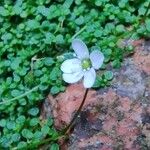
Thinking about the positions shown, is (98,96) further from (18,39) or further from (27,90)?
(18,39)

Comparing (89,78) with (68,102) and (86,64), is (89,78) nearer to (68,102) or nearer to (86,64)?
(86,64)

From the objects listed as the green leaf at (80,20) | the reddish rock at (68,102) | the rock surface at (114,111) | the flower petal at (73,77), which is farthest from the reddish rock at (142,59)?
the flower petal at (73,77)

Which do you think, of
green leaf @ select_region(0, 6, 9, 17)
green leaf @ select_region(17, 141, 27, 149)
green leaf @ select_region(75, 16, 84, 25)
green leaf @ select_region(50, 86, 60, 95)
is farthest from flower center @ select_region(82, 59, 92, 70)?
green leaf @ select_region(0, 6, 9, 17)

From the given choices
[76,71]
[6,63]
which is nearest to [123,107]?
[76,71]

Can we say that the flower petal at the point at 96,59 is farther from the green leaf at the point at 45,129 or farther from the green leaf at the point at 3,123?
the green leaf at the point at 3,123

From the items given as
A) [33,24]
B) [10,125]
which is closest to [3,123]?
[10,125]

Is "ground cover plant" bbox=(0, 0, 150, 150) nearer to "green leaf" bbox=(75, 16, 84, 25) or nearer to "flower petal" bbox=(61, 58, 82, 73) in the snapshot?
"green leaf" bbox=(75, 16, 84, 25)
